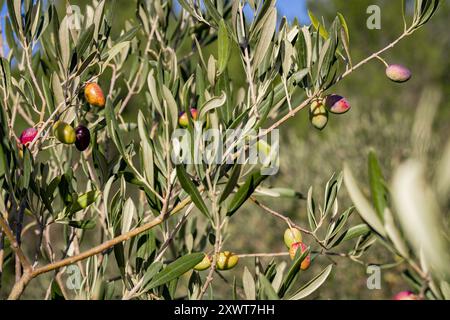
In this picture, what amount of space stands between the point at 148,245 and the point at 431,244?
643mm

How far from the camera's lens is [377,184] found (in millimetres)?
675

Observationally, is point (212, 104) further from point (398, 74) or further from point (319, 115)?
point (398, 74)

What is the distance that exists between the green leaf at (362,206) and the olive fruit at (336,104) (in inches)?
16.3

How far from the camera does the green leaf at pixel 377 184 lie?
672 millimetres

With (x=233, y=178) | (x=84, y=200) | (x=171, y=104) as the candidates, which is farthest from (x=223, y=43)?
(x=84, y=200)

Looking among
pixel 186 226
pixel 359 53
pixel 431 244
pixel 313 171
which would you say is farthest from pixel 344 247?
pixel 359 53

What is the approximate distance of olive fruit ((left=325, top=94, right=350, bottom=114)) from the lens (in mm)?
1121

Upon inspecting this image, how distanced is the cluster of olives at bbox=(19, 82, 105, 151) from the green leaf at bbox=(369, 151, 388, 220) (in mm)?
588

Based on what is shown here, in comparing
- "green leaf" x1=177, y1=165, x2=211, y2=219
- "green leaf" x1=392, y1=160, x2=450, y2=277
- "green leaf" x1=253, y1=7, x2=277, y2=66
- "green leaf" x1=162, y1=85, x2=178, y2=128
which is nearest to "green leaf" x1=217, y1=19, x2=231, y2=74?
"green leaf" x1=253, y1=7, x2=277, y2=66

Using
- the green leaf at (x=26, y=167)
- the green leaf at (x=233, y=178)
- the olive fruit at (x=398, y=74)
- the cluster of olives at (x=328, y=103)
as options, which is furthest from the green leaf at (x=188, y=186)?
the olive fruit at (x=398, y=74)

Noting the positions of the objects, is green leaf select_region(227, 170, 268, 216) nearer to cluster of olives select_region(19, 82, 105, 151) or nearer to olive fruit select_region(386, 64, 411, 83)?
cluster of olives select_region(19, 82, 105, 151)

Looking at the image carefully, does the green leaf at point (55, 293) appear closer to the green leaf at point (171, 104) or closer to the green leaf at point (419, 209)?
the green leaf at point (171, 104)

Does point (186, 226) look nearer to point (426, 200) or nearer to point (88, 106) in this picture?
point (88, 106)

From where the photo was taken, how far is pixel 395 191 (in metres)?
0.63
